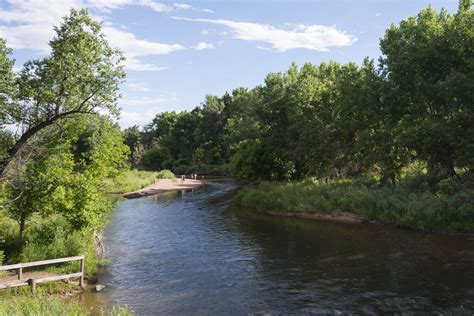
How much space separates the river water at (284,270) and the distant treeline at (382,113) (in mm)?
7979

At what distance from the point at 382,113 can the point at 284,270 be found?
20.7m

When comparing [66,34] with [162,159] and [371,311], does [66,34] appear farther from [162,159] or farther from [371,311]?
[162,159]

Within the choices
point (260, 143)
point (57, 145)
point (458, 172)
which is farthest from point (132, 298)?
point (260, 143)

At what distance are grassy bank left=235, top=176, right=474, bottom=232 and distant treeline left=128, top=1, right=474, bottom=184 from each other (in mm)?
2229

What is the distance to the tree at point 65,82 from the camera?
2003cm

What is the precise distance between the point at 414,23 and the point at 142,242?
90.4 ft

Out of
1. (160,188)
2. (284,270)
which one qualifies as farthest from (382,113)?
(160,188)

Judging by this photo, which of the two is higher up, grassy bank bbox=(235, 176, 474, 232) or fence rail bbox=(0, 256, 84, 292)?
grassy bank bbox=(235, 176, 474, 232)

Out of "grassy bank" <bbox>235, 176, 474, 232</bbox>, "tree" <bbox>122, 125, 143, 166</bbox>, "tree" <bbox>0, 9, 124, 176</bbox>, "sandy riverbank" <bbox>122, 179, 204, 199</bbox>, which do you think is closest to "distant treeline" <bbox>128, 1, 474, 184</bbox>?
"grassy bank" <bbox>235, 176, 474, 232</bbox>

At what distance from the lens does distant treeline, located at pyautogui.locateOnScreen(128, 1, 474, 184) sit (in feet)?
99.9

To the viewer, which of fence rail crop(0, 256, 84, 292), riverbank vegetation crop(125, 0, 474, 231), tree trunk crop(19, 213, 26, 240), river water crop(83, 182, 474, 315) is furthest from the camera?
riverbank vegetation crop(125, 0, 474, 231)

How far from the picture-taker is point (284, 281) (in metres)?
20.6

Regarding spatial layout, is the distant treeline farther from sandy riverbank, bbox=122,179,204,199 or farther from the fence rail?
the fence rail

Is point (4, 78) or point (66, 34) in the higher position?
point (66, 34)
